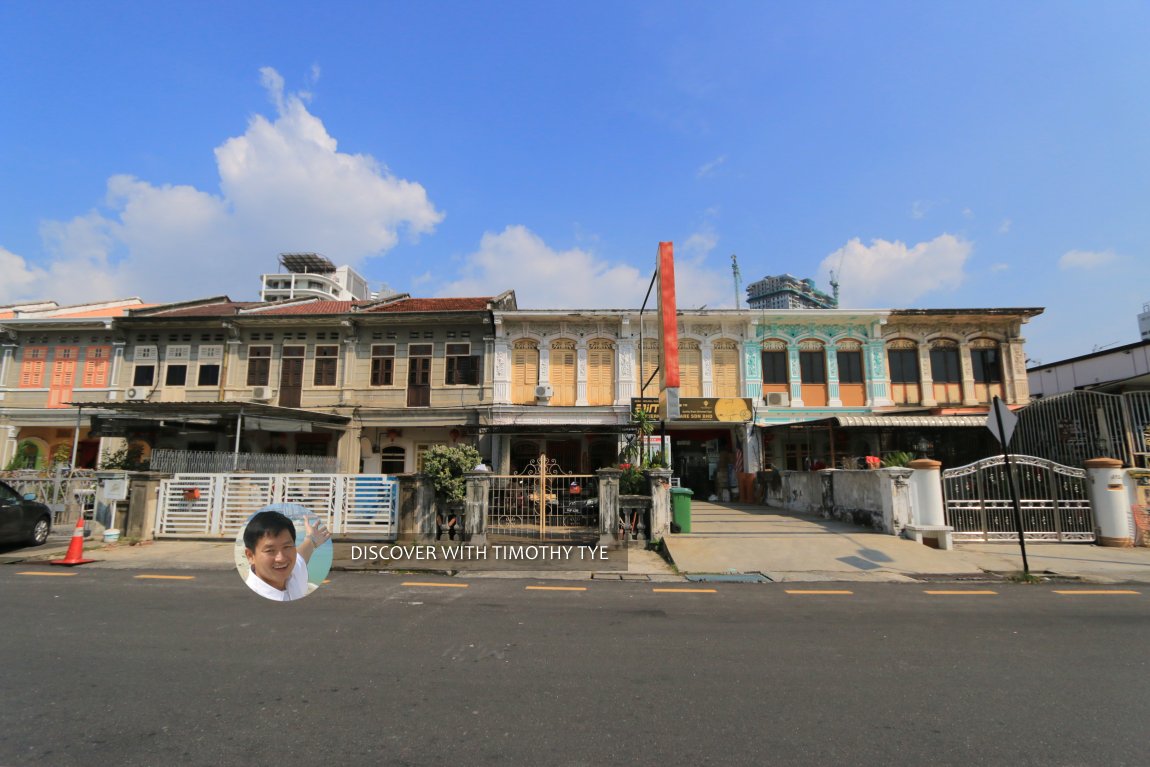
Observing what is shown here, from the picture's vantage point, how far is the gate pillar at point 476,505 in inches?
465

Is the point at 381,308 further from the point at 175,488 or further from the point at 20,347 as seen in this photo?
the point at 20,347

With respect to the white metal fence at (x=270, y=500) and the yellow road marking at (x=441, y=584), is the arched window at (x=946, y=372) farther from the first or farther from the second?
the yellow road marking at (x=441, y=584)

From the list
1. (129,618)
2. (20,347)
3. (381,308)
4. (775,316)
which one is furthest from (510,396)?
(20,347)

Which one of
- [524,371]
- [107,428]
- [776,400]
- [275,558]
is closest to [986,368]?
[776,400]

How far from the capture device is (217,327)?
22125mm

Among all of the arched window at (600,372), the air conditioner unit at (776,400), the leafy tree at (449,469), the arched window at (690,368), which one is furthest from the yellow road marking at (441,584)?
the air conditioner unit at (776,400)

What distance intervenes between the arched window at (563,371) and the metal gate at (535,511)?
8.96 metres

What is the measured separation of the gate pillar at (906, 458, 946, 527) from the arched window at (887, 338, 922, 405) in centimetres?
1044

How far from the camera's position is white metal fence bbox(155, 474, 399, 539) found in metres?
12.3

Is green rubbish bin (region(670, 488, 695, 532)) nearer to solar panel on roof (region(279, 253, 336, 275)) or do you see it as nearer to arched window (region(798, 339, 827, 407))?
arched window (region(798, 339, 827, 407))

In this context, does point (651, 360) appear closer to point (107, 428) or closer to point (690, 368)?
point (690, 368)

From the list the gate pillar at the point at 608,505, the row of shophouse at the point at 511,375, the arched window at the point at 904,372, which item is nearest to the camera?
the gate pillar at the point at 608,505

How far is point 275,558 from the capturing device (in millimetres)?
7285

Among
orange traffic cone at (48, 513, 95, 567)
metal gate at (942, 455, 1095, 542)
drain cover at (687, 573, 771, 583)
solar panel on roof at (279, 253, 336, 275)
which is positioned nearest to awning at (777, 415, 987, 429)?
metal gate at (942, 455, 1095, 542)
